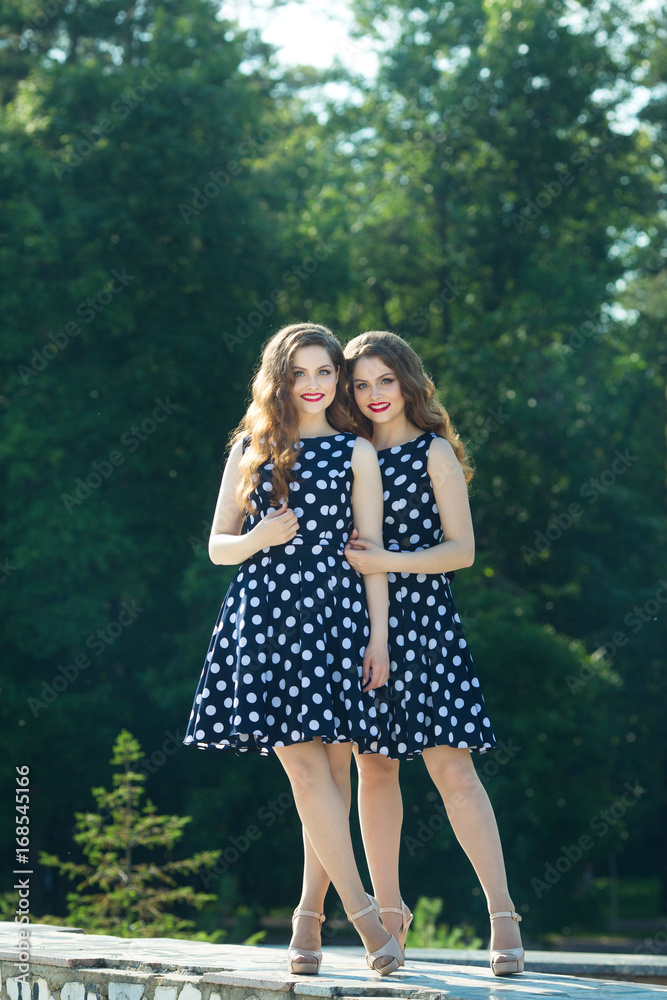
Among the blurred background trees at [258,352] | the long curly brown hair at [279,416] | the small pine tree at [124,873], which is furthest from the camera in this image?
the blurred background trees at [258,352]

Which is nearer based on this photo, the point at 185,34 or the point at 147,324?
the point at 147,324

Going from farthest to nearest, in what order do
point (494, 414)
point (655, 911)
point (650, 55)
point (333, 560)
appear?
point (655, 911) → point (650, 55) → point (494, 414) → point (333, 560)

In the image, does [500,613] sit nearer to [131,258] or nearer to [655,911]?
[131,258]

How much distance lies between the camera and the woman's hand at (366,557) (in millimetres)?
3578

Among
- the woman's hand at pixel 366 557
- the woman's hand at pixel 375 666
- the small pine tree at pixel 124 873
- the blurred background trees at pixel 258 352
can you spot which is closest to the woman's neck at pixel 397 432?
the woman's hand at pixel 366 557

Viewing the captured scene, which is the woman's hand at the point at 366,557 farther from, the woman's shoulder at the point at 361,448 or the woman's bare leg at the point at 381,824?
the woman's bare leg at the point at 381,824

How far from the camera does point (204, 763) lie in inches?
611

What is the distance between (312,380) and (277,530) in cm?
53

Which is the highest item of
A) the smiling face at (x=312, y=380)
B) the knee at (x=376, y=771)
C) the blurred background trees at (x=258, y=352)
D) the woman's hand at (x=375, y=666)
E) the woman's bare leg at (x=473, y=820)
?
the blurred background trees at (x=258, y=352)

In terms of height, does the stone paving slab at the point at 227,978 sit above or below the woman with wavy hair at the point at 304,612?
below

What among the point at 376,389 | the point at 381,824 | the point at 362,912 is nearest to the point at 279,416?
the point at 376,389

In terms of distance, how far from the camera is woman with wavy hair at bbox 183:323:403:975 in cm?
344

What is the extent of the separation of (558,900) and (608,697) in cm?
284

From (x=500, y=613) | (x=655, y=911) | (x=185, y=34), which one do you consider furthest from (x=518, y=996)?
(x=655, y=911)
